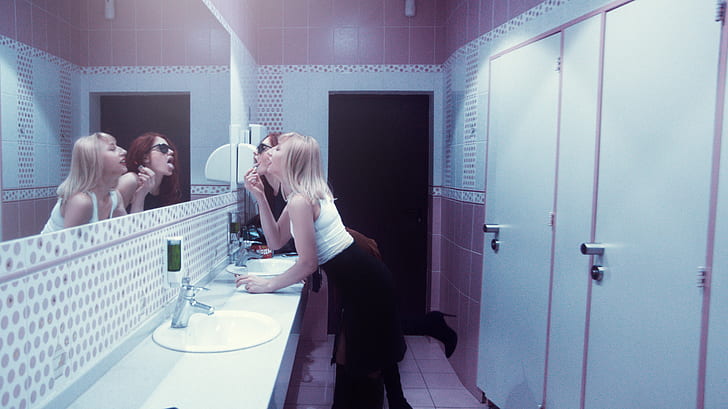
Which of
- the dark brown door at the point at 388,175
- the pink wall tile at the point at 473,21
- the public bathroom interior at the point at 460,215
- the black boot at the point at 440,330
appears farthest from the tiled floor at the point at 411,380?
the pink wall tile at the point at 473,21

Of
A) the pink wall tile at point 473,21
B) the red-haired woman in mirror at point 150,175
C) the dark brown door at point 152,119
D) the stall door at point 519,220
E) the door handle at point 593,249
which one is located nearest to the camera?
the dark brown door at point 152,119

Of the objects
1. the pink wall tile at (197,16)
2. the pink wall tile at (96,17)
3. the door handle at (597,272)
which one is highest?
the pink wall tile at (197,16)

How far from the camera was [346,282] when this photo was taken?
6.32ft

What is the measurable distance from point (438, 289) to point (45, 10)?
10.7ft

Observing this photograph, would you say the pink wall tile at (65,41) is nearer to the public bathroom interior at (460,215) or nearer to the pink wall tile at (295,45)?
the public bathroom interior at (460,215)

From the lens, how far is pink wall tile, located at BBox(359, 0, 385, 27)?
359 centimetres

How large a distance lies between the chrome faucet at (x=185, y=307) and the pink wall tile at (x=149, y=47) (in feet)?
2.37

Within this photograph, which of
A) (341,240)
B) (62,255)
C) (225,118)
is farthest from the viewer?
(225,118)

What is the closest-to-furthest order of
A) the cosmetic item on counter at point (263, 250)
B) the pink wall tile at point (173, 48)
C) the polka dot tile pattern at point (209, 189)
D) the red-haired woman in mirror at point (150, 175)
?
the red-haired woman in mirror at point (150, 175) < the pink wall tile at point (173, 48) < the polka dot tile pattern at point (209, 189) < the cosmetic item on counter at point (263, 250)

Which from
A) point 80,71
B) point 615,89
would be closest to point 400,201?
point 615,89

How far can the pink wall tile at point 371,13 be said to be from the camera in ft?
11.8

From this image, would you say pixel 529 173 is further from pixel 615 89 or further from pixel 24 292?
pixel 24 292

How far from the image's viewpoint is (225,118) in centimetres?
239

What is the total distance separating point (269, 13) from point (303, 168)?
2.21 metres
